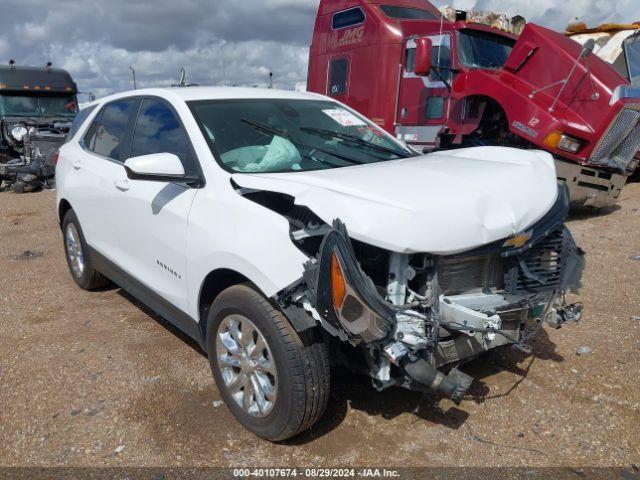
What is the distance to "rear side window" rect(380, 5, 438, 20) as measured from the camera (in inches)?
334

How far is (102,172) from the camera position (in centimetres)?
419

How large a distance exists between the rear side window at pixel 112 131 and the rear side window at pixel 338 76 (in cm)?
524

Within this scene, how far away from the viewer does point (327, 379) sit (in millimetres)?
2617

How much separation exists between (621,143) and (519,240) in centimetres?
590

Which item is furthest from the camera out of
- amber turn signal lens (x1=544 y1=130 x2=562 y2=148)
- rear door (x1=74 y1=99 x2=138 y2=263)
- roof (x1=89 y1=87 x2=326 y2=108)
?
amber turn signal lens (x1=544 y1=130 x2=562 y2=148)

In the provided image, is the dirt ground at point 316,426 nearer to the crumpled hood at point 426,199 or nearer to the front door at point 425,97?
the crumpled hood at point 426,199

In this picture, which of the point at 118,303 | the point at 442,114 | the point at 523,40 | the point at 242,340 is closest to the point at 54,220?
the point at 118,303

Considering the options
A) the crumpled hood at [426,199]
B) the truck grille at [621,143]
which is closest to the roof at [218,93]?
the crumpled hood at [426,199]

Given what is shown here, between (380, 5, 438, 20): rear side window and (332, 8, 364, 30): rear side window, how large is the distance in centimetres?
40

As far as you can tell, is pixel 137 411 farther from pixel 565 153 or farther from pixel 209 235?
pixel 565 153

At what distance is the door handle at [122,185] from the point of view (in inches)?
148

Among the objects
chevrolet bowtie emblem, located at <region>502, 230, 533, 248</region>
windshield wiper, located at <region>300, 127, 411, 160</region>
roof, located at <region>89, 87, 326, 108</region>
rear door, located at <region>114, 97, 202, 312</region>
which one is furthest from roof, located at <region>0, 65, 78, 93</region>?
chevrolet bowtie emblem, located at <region>502, 230, 533, 248</region>

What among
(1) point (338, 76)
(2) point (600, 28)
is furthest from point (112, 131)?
(2) point (600, 28)

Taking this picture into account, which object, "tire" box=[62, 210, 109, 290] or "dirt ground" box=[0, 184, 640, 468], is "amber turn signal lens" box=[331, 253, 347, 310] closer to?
"dirt ground" box=[0, 184, 640, 468]
